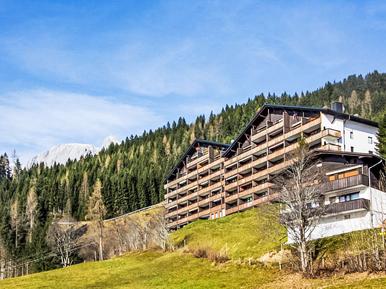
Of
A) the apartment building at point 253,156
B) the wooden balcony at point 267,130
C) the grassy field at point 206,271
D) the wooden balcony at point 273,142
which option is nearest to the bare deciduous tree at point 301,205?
the grassy field at point 206,271

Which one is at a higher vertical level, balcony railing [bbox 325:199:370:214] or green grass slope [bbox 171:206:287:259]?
balcony railing [bbox 325:199:370:214]

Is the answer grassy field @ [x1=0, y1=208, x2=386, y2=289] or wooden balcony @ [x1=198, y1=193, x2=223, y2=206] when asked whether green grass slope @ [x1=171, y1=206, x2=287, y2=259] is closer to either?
grassy field @ [x1=0, y1=208, x2=386, y2=289]

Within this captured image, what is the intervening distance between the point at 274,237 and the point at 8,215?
132069mm

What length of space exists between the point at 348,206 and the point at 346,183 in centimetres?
372

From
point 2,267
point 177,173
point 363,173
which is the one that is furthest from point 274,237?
point 2,267

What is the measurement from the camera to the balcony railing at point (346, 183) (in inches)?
2468

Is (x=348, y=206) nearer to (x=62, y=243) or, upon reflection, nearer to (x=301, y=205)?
(x=301, y=205)

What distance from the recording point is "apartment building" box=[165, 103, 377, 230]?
87188 mm

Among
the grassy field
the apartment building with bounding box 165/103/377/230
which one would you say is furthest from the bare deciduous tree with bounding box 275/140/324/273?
the apartment building with bounding box 165/103/377/230

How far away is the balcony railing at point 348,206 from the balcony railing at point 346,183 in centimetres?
275

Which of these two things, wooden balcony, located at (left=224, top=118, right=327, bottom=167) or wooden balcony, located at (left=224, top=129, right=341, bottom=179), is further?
wooden balcony, located at (left=224, top=118, right=327, bottom=167)

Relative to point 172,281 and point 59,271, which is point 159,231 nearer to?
point 59,271

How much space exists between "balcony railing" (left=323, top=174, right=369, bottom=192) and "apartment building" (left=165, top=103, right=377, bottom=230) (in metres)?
4.48

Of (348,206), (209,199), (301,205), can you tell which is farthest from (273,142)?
(301,205)
